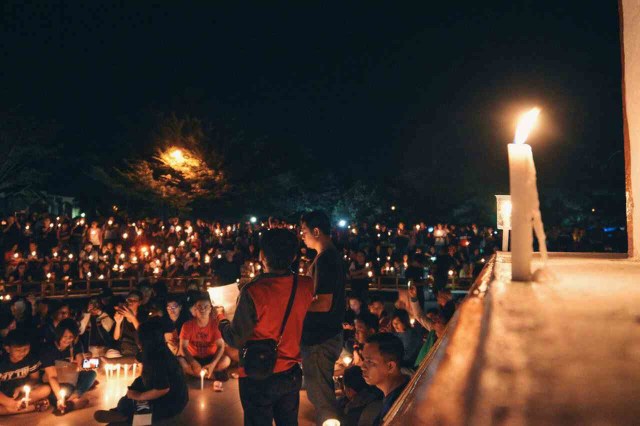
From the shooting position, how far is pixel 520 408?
0.40 m

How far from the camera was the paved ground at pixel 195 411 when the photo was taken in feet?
20.2

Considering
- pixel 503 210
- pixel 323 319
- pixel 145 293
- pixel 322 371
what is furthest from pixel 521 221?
pixel 145 293

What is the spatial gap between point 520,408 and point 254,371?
2.99 m

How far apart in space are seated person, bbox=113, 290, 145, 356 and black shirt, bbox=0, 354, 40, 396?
1766 millimetres

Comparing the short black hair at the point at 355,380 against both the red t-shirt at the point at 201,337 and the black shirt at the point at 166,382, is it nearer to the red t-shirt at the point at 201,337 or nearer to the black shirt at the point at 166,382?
the black shirt at the point at 166,382

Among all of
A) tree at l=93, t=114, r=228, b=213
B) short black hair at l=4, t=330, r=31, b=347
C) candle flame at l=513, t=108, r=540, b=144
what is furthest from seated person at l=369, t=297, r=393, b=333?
tree at l=93, t=114, r=228, b=213

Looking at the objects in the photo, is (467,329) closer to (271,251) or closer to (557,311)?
(557,311)

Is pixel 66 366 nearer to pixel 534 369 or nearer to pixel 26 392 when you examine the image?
pixel 26 392

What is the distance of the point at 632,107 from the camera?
7.92 ft

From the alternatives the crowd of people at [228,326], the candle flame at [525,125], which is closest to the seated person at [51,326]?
the crowd of people at [228,326]

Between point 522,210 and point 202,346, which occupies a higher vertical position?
point 522,210

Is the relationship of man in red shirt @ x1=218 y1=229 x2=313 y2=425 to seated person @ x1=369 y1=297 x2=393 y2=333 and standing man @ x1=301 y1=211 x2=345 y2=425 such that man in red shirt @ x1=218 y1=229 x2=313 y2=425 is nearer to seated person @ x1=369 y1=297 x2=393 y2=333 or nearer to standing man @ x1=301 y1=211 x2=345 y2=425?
standing man @ x1=301 y1=211 x2=345 y2=425

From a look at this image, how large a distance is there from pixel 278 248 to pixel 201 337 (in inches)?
194

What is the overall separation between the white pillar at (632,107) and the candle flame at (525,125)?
45.9 inches
